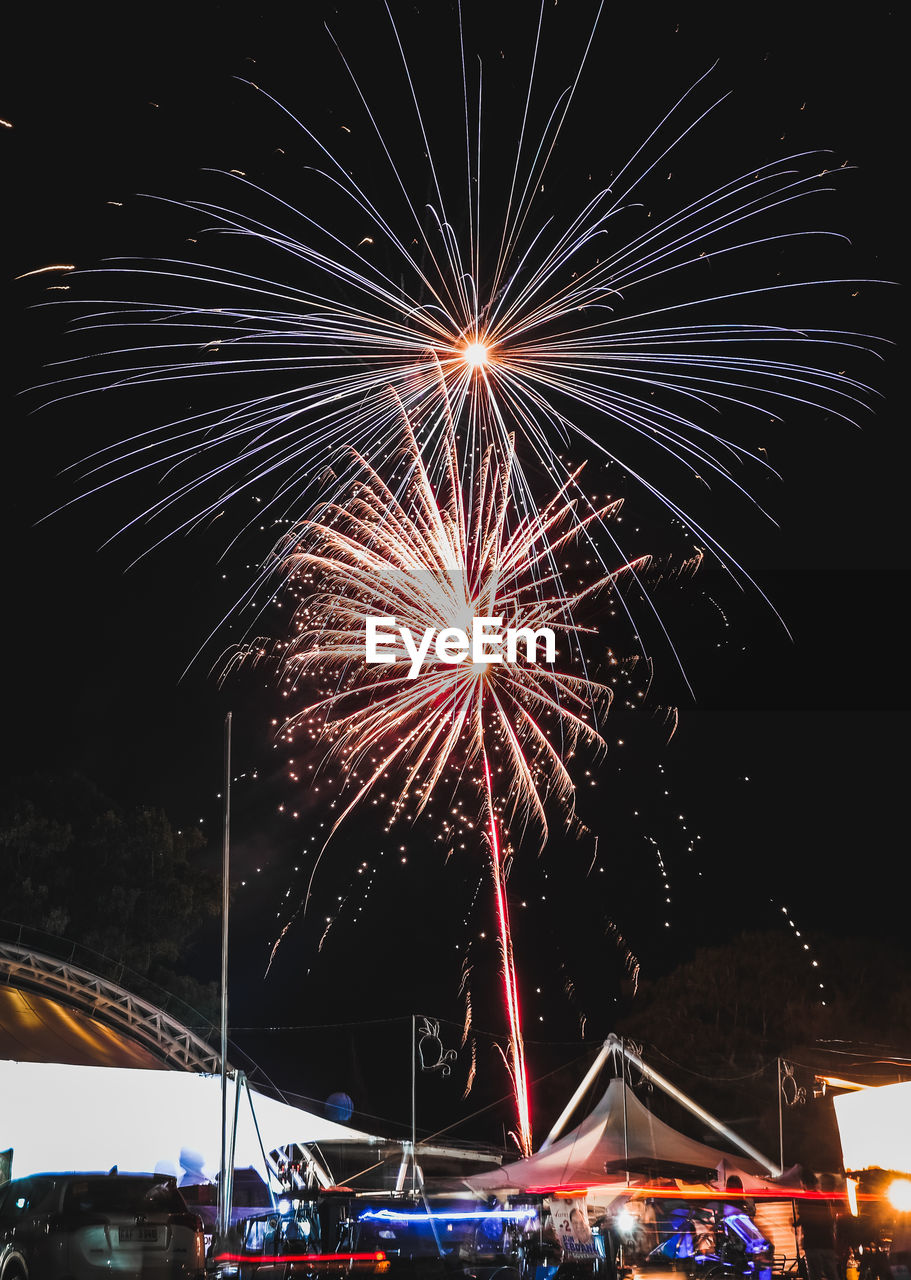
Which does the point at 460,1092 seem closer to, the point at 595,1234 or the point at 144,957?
the point at 144,957

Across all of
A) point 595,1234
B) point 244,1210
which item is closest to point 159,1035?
point 244,1210

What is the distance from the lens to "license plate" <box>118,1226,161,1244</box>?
1054 cm

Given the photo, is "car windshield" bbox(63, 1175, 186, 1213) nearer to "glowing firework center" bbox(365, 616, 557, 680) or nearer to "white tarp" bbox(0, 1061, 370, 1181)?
"glowing firework center" bbox(365, 616, 557, 680)

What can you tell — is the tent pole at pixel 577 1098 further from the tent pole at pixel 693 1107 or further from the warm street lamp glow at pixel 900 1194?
the warm street lamp glow at pixel 900 1194

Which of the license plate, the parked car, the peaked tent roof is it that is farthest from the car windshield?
the peaked tent roof

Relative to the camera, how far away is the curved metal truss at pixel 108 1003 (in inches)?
1039

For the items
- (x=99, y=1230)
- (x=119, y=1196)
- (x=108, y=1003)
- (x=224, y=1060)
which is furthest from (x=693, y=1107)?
(x=99, y=1230)

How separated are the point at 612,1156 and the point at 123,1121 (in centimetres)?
920

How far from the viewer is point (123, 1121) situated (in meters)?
23.4

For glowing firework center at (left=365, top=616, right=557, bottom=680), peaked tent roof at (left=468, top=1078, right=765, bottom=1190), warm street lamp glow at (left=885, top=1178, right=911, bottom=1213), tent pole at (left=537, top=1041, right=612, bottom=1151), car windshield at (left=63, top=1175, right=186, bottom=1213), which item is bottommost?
warm street lamp glow at (left=885, top=1178, right=911, bottom=1213)

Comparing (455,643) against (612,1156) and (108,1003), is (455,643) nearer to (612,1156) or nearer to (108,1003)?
(612,1156)

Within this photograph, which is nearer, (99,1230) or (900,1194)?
(99,1230)

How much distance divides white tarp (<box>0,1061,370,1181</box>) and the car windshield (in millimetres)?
10608

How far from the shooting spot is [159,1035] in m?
27.8
